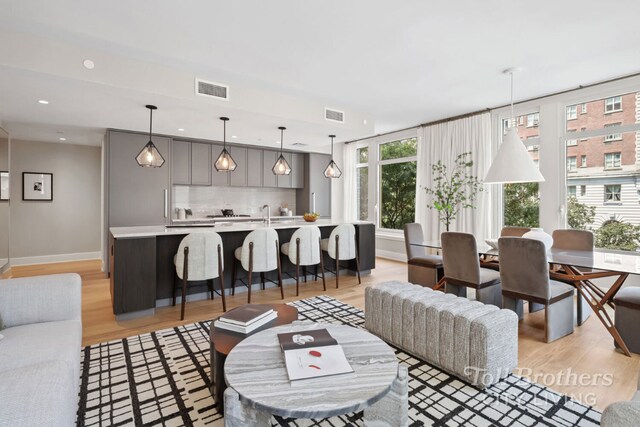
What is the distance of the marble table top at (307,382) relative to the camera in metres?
1.23

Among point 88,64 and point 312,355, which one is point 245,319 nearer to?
point 312,355

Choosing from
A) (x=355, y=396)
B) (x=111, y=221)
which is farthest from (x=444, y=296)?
(x=111, y=221)

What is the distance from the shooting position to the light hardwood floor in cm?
215

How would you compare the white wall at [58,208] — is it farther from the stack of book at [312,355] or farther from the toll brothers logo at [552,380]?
the toll brothers logo at [552,380]

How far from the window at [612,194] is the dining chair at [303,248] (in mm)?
3756

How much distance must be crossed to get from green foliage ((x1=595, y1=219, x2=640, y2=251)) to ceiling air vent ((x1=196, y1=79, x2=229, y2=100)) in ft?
16.7

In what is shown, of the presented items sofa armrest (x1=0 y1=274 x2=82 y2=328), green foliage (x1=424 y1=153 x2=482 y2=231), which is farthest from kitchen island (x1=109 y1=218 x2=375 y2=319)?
green foliage (x1=424 y1=153 x2=482 y2=231)

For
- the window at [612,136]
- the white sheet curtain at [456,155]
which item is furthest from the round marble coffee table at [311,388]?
the window at [612,136]

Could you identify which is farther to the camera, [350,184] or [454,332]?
[350,184]

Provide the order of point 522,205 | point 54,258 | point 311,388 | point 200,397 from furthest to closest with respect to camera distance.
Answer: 1. point 54,258
2. point 522,205
3. point 200,397
4. point 311,388

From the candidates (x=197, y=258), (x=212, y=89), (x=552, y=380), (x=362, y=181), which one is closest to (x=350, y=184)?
(x=362, y=181)

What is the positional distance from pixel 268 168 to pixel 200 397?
5686 mm

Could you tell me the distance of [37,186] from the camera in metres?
6.37

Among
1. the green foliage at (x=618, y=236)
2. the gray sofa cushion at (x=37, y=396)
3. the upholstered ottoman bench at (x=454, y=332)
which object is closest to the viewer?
the gray sofa cushion at (x=37, y=396)
